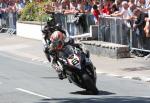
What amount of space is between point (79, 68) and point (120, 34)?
8980mm

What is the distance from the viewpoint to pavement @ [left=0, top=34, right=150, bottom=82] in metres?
19.0

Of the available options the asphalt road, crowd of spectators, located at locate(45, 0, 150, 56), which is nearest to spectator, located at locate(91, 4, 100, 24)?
crowd of spectators, located at locate(45, 0, 150, 56)

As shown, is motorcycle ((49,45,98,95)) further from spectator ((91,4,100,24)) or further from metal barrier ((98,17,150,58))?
spectator ((91,4,100,24))

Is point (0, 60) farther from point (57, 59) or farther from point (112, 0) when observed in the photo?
point (57, 59)

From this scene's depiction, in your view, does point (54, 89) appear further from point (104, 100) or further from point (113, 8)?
point (113, 8)

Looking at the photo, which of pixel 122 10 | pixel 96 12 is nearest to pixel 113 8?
pixel 96 12

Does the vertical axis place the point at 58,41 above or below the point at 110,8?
below

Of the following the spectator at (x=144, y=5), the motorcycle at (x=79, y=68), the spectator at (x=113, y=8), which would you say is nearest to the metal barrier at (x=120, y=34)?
the spectator at (x=113, y=8)

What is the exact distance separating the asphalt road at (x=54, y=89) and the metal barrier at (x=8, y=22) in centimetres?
1529

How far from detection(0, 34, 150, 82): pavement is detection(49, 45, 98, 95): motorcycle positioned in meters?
2.72

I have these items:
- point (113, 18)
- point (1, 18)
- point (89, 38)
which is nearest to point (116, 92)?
point (113, 18)

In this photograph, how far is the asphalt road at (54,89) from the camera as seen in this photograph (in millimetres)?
14070

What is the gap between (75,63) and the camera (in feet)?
49.8

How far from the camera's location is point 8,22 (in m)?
37.3
